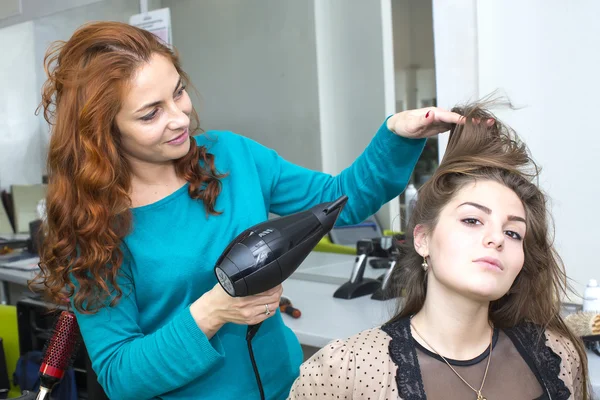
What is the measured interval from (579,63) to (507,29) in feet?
0.87

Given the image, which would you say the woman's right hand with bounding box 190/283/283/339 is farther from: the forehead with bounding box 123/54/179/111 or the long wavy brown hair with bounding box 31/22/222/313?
the forehead with bounding box 123/54/179/111

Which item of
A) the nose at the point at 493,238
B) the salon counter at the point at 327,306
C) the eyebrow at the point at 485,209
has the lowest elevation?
the salon counter at the point at 327,306

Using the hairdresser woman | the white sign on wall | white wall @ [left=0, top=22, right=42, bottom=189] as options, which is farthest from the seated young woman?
white wall @ [left=0, top=22, right=42, bottom=189]

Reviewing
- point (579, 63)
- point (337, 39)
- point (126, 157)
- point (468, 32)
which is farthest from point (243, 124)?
point (126, 157)

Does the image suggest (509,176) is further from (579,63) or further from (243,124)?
(243,124)

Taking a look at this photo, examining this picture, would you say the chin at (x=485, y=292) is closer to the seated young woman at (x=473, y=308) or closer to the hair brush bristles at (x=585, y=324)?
the seated young woman at (x=473, y=308)

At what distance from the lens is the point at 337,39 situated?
2.95 m

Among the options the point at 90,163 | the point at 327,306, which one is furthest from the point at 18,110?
the point at 90,163

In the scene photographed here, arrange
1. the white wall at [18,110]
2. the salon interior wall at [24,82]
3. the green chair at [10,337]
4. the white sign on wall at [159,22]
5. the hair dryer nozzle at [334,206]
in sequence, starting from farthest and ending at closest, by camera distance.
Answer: the white wall at [18,110], the salon interior wall at [24,82], the white sign on wall at [159,22], the green chair at [10,337], the hair dryer nozzle at [334,206]

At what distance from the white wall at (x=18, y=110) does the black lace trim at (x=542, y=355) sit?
3.98 meters

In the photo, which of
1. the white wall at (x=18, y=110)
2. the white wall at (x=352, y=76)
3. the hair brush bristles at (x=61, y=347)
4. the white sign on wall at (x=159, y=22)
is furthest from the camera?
the white wall at (x=18, y=110)

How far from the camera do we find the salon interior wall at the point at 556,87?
82.3 inches

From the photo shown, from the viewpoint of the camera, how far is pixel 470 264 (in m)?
1.22

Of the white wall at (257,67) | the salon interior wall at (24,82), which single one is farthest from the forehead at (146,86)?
the salon interior wall at (24,82)
